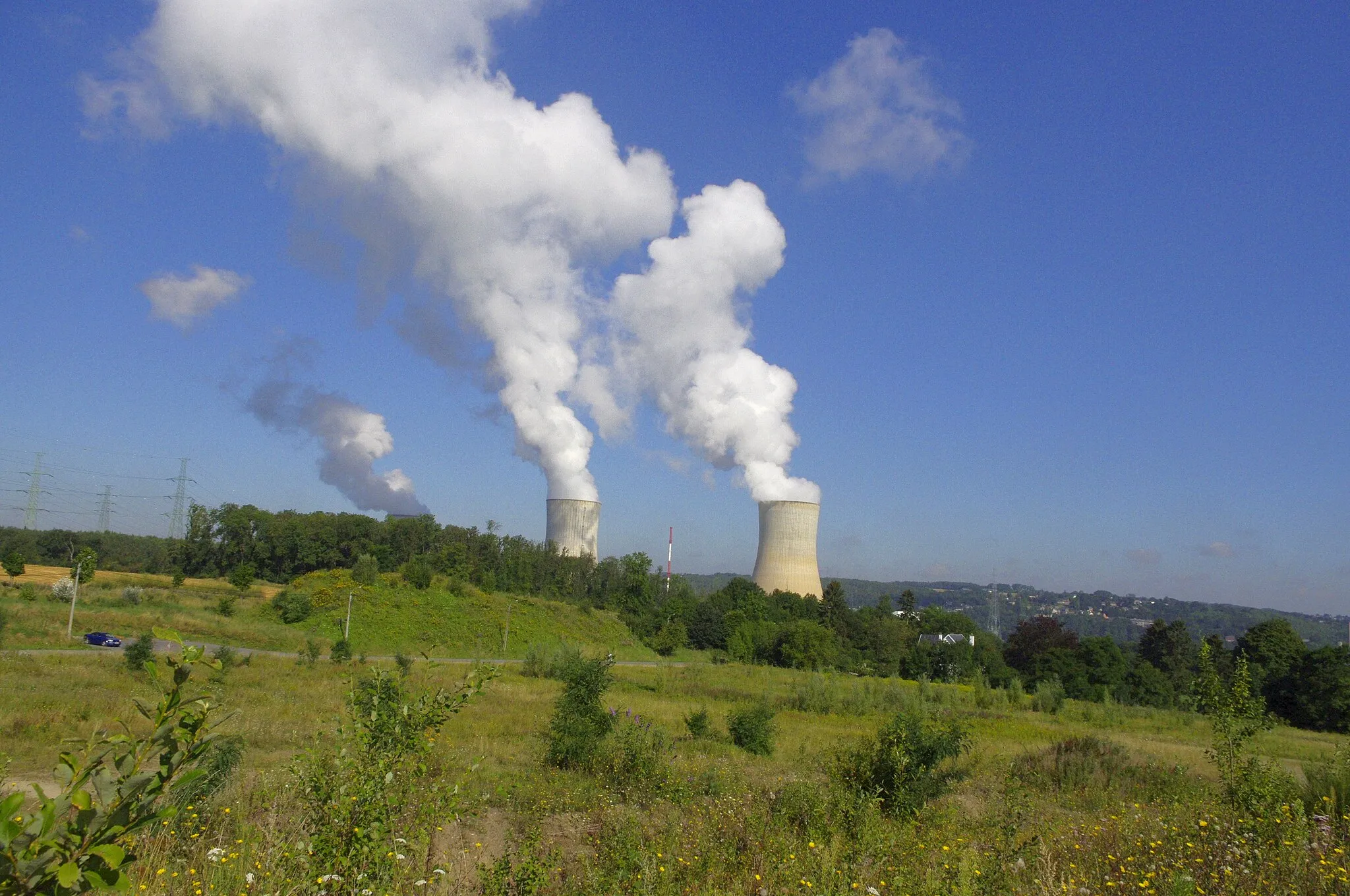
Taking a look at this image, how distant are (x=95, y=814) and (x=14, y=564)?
53985 mm

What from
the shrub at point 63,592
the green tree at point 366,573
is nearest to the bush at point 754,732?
the green tree at point 366,573

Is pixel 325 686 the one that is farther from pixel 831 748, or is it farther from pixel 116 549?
pixel 116 549

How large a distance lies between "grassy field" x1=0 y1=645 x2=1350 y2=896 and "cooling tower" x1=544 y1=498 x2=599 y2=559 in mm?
33519

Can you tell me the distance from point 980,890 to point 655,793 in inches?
181

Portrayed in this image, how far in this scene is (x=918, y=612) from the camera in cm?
7150

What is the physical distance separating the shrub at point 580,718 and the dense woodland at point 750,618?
2120 cm

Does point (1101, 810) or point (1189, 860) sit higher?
point (1189, 860)

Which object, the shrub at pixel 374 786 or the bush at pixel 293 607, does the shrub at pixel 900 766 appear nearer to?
the shrub at pixel 374 786

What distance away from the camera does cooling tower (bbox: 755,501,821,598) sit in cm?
4269

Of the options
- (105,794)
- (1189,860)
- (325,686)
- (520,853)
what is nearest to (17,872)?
(105,794)

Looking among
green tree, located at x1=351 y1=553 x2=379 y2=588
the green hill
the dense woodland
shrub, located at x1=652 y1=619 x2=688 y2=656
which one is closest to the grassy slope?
the green hill

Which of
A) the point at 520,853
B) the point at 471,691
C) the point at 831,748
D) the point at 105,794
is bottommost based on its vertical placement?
the point at 831,748

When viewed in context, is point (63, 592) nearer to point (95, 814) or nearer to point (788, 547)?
point (788, 547)

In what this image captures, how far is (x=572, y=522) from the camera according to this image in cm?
5041
